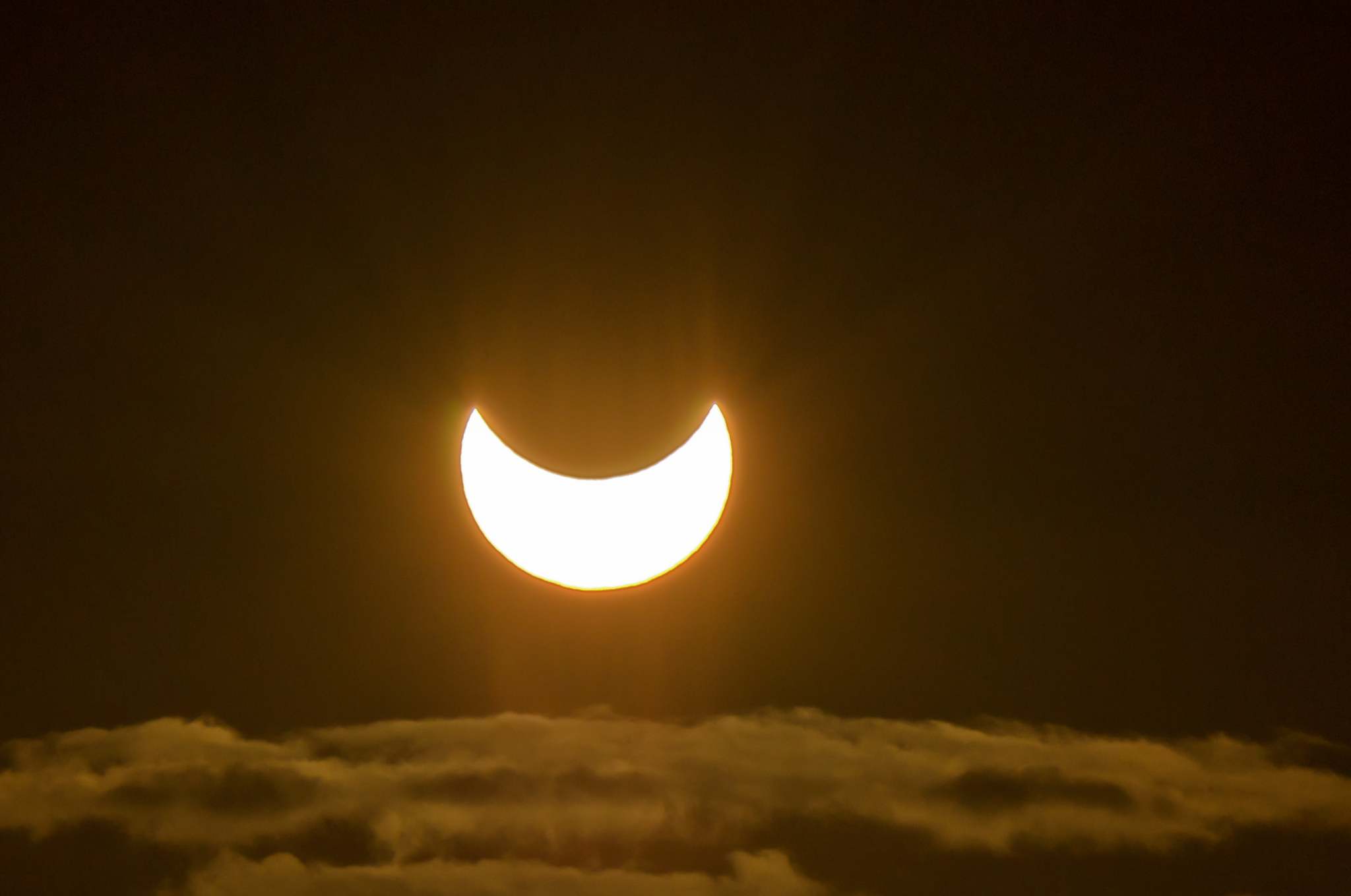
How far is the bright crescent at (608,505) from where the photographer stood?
6.47 metres

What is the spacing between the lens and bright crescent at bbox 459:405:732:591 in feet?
21.2

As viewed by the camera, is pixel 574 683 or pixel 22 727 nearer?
pixel 574 683

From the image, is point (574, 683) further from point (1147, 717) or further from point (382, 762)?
point (1147, 717)

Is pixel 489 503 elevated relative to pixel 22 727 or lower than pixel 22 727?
elevated

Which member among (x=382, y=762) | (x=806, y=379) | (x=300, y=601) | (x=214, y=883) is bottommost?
(x=214, y=883)

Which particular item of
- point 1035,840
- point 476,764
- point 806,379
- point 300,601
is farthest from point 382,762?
point 1035,840

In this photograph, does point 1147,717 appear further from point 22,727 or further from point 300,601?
point 22,727

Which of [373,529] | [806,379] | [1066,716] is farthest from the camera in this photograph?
[1066,716]

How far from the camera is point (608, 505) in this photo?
21.3 feet

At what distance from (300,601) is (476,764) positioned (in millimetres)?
1543

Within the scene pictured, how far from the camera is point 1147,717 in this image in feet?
24.7

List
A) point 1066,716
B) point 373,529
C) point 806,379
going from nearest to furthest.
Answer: point 806,379, point 373,529, point 1066,716

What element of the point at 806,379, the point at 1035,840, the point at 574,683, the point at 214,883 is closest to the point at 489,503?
the point at 574,683

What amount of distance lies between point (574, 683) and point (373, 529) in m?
1.52
